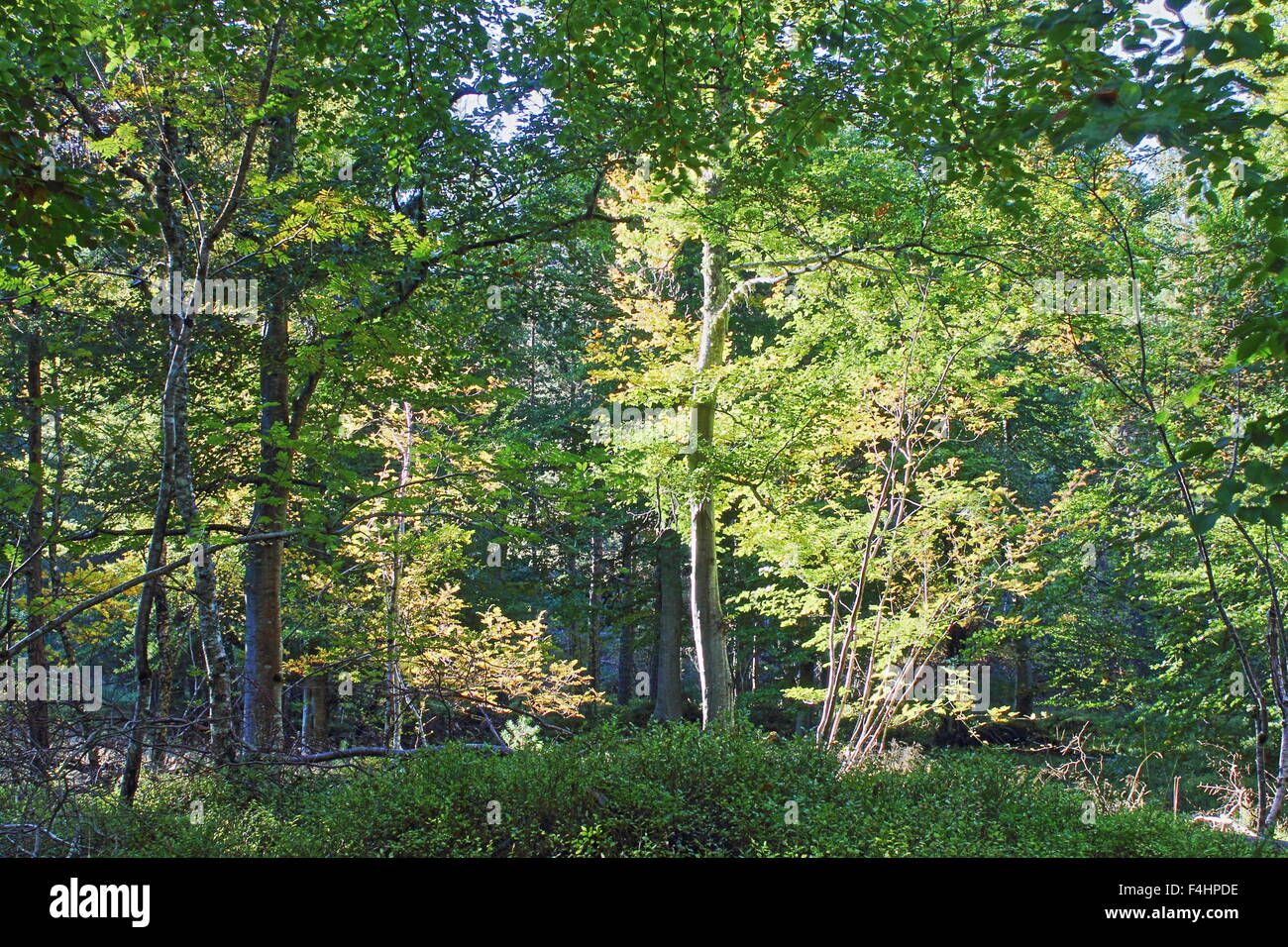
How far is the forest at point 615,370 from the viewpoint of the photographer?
471 centimetres

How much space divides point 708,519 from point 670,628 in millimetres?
7083

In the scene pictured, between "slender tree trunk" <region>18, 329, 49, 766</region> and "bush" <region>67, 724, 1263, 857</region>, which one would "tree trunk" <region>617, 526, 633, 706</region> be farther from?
"bush" <region>67, 724, 1263, 857</region>

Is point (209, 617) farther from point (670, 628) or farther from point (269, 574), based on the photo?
point (670, 628)

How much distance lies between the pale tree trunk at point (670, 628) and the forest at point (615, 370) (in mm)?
5165

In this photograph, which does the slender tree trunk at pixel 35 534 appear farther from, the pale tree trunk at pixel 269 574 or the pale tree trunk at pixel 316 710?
the pale tree trunk at pixel 316 710

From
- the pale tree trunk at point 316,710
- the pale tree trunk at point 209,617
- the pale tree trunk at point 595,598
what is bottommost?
the pale tree trunk at point 316,710

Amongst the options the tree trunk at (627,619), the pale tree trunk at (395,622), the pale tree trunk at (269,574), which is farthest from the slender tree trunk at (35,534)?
the tree trunk at (627,619)

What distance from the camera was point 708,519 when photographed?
980 centimetres

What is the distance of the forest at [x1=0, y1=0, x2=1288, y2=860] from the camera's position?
4.71 m

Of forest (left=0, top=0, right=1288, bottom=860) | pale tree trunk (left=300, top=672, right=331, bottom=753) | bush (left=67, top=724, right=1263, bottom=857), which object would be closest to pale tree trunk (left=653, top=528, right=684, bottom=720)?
forest (left=0, top=0, right=1288, bottom=860)
